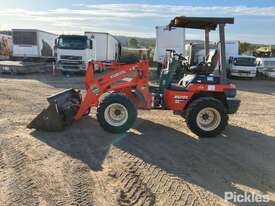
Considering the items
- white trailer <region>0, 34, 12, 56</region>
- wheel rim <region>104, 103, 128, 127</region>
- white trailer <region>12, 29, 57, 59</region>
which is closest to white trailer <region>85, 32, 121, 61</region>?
white trailer <region>12, 29, 57, 59</region>

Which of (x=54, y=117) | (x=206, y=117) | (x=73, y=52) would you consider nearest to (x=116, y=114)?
(x=54, y=117)

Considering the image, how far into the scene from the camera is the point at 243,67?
2894 centimetres

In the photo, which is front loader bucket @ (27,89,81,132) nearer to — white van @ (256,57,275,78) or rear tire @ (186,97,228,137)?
rear tire @ (186,97,228,137)

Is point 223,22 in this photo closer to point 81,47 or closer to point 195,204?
point 195,204

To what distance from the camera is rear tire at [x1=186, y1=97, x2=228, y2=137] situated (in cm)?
923

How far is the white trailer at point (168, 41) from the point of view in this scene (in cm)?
2988

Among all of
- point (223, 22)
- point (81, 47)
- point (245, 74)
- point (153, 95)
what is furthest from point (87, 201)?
point (245, 74)

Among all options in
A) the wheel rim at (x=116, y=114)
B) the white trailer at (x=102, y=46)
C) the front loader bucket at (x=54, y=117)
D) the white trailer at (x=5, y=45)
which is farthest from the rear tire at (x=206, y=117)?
the white trailer at (x=5, y=45)

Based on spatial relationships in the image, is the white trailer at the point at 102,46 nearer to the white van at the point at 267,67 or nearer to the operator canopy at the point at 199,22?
the white van at the point at 267,67

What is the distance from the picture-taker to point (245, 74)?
95.2ft

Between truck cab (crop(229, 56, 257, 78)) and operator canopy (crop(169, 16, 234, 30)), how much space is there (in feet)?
64.1

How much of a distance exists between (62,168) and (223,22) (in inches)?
186

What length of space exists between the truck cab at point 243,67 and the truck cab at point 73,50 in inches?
385

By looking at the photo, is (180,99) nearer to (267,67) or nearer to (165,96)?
(165,96)
